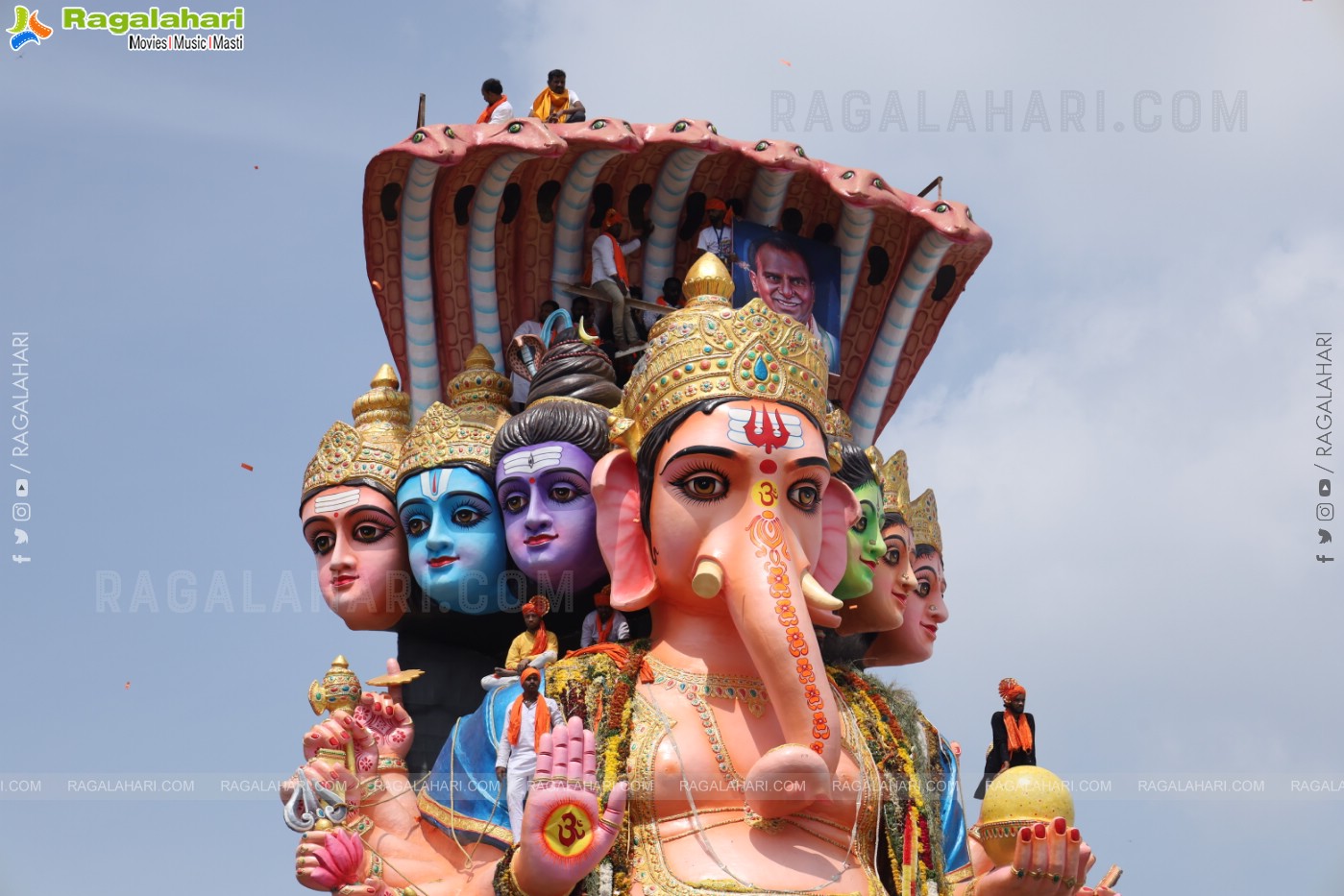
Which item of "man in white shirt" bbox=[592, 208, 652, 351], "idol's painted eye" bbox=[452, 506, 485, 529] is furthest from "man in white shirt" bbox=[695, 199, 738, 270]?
"idol's painted eye" bbox=[452, 506, 485, 529]

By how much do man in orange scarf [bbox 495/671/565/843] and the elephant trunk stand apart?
3.18 ft

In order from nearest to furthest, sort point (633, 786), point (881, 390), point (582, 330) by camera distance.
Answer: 1. point (633, 786)
2. point (582, 330)
3. point (881, 390)

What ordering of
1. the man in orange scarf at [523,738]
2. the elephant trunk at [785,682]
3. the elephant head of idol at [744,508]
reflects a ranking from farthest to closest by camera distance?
the man in orange scarf at [523,738]
the elephant head of idol at [744,508]
the elephant trunk at [785,682]

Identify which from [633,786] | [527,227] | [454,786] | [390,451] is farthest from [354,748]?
[527,227]

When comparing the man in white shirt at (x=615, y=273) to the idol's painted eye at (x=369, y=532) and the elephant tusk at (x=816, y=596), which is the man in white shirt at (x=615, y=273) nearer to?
the idol's painted eye at (x=369, y=532)

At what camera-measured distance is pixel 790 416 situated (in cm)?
1080

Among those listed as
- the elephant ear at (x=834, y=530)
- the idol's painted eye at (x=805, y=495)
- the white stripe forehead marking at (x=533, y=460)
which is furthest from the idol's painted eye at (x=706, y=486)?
the white stripe forehead marking at (x=533, y=460)

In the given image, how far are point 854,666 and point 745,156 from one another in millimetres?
2885

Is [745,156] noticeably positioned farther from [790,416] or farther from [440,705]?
[440,705]

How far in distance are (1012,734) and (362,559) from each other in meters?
3.61

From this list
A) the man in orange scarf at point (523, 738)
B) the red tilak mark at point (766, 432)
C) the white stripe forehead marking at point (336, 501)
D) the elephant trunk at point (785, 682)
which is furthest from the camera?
the white stripe forehead marking at point (336, 501)

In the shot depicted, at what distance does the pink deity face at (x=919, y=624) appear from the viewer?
12875mm

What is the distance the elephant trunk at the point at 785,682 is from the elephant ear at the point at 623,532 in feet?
2.06

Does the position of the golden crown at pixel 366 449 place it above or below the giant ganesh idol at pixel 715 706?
above
